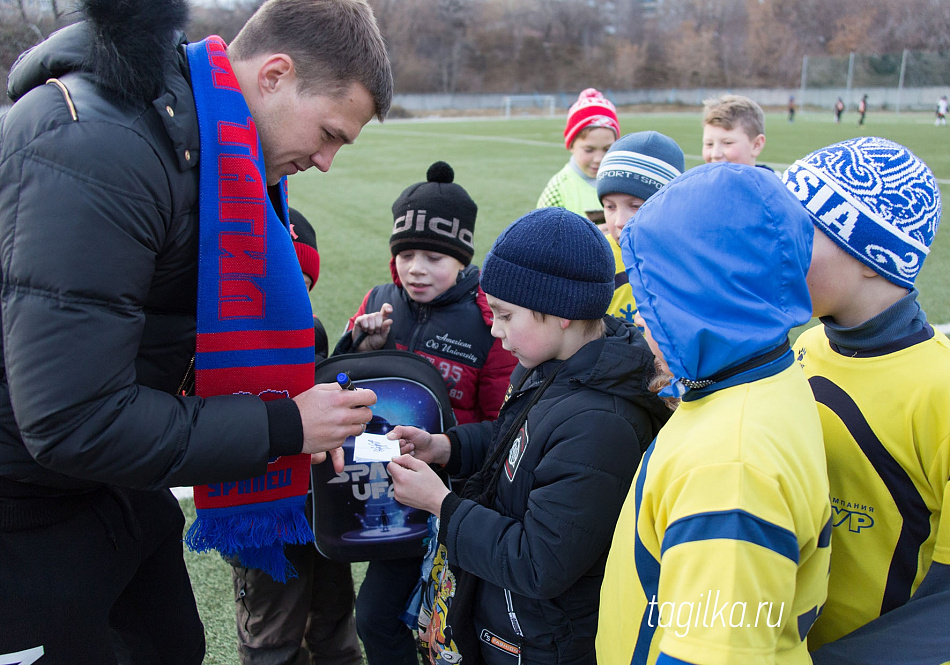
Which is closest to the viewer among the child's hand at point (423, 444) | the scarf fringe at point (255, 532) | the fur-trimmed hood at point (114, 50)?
the fur-trimmed hood at point (114, 50)

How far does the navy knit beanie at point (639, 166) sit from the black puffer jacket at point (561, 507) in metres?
1.27

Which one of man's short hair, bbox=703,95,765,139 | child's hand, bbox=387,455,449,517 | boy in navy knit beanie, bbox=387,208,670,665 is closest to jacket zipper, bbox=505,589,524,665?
boy in navy knit beanie, bbox=387,208,670,665

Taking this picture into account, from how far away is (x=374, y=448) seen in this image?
6.39 feet

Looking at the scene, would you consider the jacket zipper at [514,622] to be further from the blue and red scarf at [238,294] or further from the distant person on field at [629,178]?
the distant person on field at [629,178]

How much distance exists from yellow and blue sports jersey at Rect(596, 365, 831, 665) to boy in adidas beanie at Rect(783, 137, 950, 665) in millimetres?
285

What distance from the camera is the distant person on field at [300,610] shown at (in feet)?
7.59

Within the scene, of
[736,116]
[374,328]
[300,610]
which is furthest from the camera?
[736,116]

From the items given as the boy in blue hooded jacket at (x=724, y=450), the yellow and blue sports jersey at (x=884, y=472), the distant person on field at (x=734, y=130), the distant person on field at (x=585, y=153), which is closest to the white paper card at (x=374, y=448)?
the boy in blue hooded jacket at (x=724, y=450)

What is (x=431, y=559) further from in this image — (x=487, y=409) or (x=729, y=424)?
(x=729, y=424)

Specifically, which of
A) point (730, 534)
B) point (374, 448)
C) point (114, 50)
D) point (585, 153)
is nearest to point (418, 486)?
point (374, 448)

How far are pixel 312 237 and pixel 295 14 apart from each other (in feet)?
3.81

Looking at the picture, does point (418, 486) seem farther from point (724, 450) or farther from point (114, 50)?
point (114, 50)

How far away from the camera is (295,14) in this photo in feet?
5.21

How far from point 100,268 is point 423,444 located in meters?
1.12
